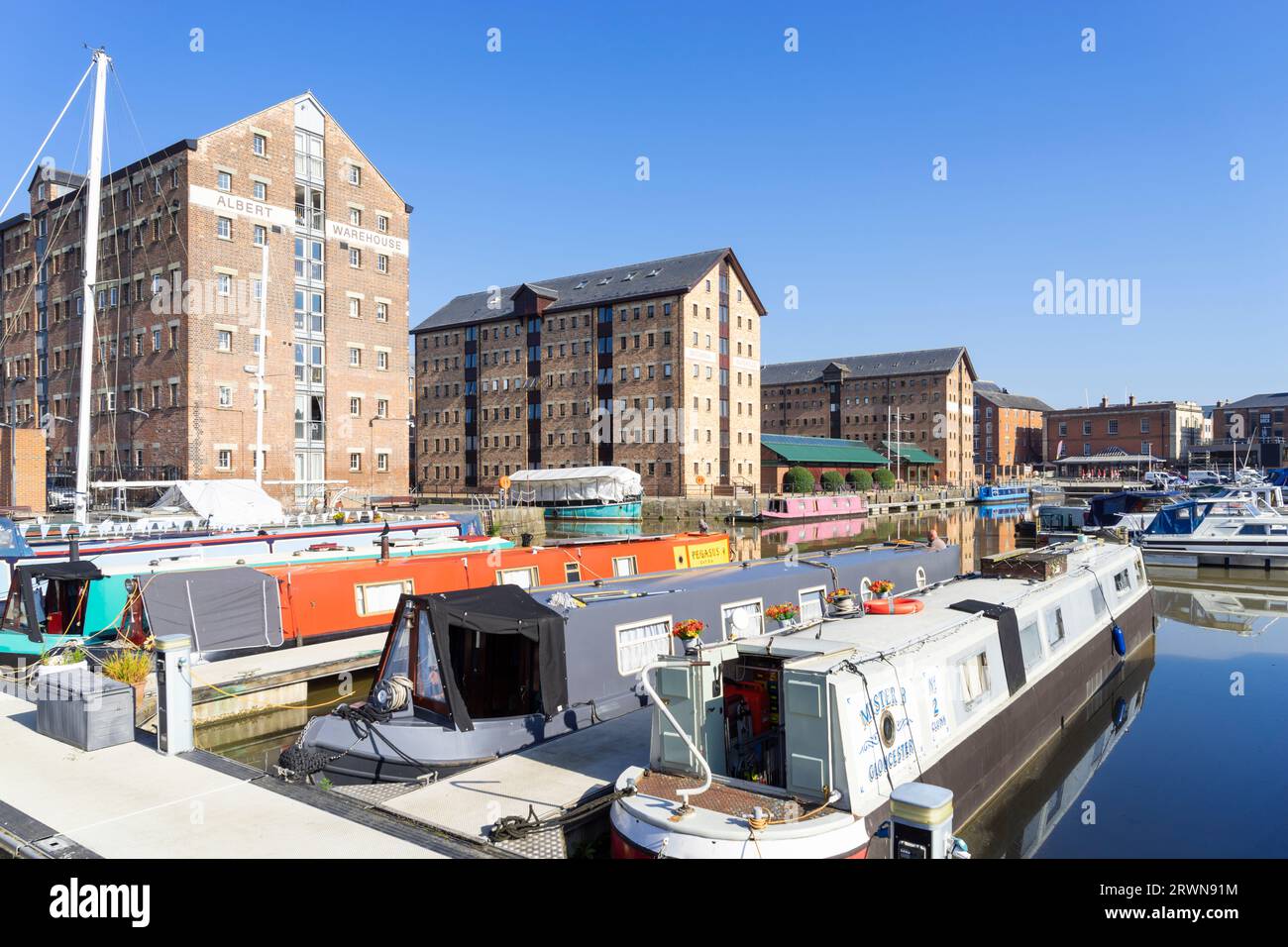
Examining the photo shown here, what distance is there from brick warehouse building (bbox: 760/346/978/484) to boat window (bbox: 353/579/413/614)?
89651 millimetres

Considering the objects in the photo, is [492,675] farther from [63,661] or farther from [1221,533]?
[1221,533]

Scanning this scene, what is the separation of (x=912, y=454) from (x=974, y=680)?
3809 inches

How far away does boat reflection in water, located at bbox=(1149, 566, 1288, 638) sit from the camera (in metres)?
25.9

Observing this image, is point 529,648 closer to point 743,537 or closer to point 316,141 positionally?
point 743,537

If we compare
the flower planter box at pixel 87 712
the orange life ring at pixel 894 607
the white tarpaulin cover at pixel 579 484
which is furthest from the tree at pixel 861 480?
the flower planter box at pixel 87 712

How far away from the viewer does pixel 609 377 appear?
7200 cm

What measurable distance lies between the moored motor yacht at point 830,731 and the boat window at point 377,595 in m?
11.1

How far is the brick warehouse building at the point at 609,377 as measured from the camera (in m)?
68.6

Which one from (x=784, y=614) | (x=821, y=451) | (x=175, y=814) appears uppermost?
(x=821, y=451)

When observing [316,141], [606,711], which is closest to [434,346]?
[316,141]

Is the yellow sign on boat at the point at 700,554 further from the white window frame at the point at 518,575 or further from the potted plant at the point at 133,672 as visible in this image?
the potted plant at the point at 133,672

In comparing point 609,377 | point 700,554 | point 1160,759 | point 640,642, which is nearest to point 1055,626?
point 1160,759

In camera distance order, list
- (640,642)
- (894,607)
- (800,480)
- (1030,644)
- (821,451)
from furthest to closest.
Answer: (821,451) → (800,480) → (1030,644) → (640,642) → (894,607)
